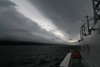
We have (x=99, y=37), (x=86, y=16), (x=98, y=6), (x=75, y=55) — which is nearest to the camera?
(x=99, y=37)

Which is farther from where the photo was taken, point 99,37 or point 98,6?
point 98,6

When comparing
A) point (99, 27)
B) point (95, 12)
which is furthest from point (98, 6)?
point (99, 27)

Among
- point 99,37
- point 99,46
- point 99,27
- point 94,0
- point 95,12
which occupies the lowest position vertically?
point 99,46

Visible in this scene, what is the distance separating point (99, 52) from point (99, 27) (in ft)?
4.45

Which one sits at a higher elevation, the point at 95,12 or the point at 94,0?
the point at 94,0

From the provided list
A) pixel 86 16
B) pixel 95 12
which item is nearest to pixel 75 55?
pixel 86 16

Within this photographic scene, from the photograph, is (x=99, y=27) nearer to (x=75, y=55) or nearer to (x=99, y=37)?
(x=99, y=37)

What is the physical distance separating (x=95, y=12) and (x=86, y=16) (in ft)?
21.7

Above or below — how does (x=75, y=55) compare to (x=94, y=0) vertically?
below

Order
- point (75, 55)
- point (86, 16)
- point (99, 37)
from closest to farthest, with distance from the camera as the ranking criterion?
point (99, 37)
point (75, 55)
point (86, 16)

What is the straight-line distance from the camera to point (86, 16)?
1526 cm

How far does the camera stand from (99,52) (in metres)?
5.41

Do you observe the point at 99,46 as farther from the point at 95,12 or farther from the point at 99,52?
the point at 95,12

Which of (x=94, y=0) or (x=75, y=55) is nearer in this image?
(x=94, y=0)
